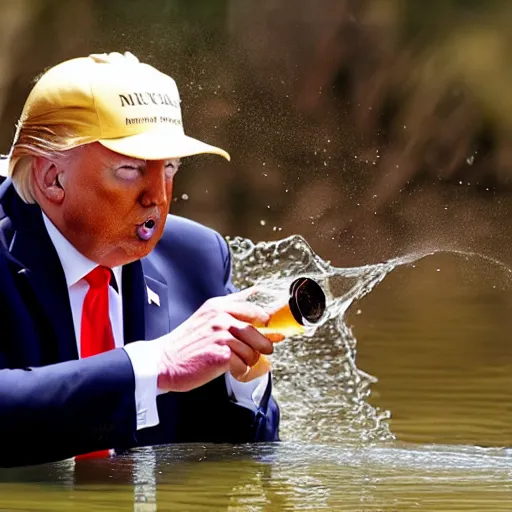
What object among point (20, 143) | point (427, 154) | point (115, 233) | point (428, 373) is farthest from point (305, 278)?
point (427, 154)

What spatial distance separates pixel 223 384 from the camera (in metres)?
3.37

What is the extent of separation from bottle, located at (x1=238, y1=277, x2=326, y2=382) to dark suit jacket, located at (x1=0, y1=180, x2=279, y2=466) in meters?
0.29

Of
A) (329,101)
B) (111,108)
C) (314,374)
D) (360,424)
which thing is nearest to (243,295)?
(111,108)

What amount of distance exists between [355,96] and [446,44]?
2.40ft

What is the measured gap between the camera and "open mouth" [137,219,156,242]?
10.1 ft

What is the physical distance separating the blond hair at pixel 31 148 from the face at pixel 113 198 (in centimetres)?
3

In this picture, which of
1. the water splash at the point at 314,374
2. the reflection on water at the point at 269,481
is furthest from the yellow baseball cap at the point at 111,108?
the water splash at the point at 314,374

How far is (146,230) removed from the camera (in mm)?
3096

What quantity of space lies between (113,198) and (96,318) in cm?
28

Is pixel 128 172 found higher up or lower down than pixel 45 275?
higher up

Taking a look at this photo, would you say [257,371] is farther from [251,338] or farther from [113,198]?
[113,198]

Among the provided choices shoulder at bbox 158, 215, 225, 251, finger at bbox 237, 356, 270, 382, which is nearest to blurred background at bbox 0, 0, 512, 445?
shoulder at bbox 158, 215, 225, 251

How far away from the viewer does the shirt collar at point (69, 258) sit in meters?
3.14

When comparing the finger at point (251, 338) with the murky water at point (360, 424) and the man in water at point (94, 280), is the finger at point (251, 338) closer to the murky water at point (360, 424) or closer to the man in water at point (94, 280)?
the man in water at point (94, 280)
